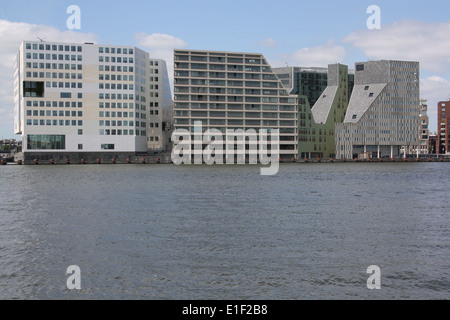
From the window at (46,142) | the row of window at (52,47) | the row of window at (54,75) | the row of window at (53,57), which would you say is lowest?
the window at (46,142)

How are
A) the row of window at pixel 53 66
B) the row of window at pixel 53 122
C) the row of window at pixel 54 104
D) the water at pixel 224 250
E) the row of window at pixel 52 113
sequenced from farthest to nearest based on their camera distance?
1. the row of window at pixel 52 113
2. the row of window at pixel 54 104
3. the row of window at pixel 53 122
4. the row of window at pixel 53 66
5. the water at pixel 224 250

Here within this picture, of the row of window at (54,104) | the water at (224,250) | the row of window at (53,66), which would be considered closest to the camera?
the water at (224,250)

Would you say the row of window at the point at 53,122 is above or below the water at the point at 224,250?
above

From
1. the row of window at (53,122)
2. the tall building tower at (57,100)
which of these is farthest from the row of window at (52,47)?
the row of window at (53,122)

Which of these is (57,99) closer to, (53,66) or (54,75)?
(54,75)

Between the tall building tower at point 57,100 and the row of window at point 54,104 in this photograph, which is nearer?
the tall building tower at point 57,100

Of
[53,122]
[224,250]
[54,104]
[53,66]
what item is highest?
[53,66]

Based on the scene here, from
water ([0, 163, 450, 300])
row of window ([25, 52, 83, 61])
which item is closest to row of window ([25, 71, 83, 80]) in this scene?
row of window ([25, 52, 83, 61])

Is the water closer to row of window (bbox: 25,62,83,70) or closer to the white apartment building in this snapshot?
the white apartment building

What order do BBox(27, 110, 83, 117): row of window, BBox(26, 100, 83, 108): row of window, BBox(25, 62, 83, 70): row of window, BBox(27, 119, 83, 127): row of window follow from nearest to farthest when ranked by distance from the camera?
1. BBox(25, 62, 83, 70): row of window
2. BBox(27, 119, 83, 127): row of window
3. BBox(26, 100, 83, 108): row of window
4. BBox(27, 110, 83, 117): row of window

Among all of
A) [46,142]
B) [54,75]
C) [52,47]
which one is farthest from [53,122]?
[52,47]

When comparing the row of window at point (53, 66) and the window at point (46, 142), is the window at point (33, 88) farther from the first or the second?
the window at point (46, 142)
